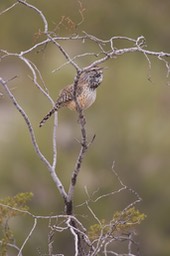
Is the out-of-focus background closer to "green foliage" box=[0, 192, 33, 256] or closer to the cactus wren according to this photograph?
the cactus wren

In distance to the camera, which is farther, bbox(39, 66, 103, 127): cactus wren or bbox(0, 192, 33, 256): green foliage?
bbox(39, 66, 103, 127): cactus wren

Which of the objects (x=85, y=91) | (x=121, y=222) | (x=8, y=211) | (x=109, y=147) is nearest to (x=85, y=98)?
(x=85, y=91)

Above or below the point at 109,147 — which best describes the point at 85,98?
below

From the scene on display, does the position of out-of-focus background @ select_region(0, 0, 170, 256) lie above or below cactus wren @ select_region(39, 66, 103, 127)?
above

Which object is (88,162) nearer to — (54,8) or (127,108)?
(127,108)

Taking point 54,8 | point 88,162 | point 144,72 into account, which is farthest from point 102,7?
point 88,162

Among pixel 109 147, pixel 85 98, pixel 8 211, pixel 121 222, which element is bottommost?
pixel 121 222

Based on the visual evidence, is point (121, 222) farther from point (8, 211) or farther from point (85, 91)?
point (85, 91)

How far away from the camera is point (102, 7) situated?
2353 cm

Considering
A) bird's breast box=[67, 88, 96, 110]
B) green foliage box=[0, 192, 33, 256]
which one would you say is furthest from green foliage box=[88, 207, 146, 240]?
bird's breast box=[67, 88, 96, 110]

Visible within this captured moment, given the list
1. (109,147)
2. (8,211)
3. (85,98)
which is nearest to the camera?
(8,211)

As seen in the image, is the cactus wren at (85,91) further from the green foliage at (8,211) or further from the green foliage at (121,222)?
the green foliage at (121,222)

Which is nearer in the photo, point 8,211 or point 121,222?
point 121,222

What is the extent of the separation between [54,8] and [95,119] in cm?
794
